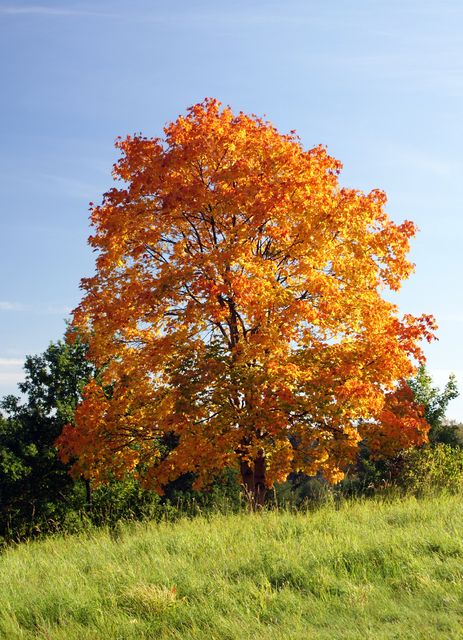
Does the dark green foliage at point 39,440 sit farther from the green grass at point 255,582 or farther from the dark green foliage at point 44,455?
the green grass at point 255,582

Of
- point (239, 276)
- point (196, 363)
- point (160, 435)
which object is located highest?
point (239, 276)

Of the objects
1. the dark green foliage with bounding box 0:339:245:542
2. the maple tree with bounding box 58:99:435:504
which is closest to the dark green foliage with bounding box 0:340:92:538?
the dark green foliage with bounding box 0:339:245:542

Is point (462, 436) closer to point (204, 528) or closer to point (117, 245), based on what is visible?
point (117, 245)

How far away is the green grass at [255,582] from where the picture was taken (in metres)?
9.21

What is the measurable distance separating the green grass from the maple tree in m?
6.02

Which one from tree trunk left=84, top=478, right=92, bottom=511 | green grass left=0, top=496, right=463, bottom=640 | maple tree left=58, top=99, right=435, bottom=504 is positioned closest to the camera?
green grass left=0, top=496, right=463, bottom=640

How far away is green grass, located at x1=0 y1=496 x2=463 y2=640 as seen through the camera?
30.2ft

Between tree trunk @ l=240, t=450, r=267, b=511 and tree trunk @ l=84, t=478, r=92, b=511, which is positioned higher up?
tree trunk @ l=240, t=450, r=267, b=511

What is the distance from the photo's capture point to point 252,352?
19.4 m

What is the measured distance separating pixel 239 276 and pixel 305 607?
11.1 meters

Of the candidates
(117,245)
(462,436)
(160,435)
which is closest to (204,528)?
(160,435)

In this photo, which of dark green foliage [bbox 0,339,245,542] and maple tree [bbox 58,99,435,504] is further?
dark green foliage [bbox 0,339,245,542]

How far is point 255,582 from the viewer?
10.8 m

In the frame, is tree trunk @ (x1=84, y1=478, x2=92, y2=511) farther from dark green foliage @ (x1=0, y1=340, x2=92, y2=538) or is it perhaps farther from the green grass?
the green grass
